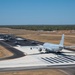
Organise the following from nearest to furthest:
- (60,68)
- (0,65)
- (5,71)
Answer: (5,71)
(60,68)
(0,65)

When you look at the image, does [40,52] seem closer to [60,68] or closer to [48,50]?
[48,50]

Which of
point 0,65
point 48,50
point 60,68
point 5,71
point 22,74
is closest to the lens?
point 22,74

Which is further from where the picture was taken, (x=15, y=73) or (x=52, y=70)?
(x=52, y=70)

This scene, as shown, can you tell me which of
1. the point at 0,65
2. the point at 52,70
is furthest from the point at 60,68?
the point at 0,65

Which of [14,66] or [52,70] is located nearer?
[52,70]

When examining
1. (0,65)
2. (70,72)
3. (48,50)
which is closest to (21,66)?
(0,65)

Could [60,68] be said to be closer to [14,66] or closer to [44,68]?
[44,68]

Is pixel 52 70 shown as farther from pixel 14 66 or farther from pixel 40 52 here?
pixel 40 52

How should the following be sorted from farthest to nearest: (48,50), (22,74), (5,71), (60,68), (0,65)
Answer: (48,50)
(0,65)
(60,68)
(5,71)
(22,74)
